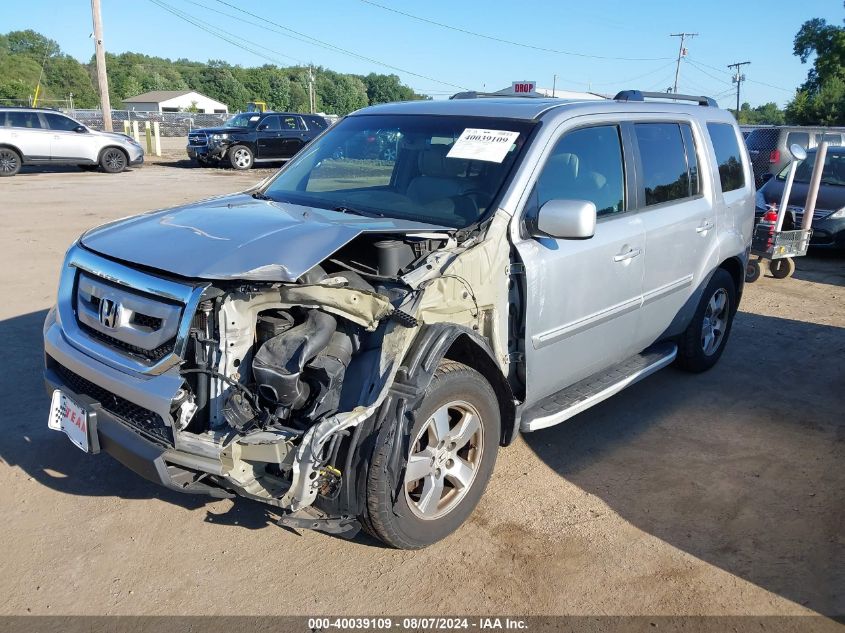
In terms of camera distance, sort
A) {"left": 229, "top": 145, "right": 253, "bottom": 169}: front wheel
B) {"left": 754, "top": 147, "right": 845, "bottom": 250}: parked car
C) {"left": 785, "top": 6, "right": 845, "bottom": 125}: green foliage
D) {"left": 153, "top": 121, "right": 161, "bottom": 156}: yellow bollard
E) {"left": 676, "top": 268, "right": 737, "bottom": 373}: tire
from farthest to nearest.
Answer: {"left": 785, "top": 6, "right": 845, "bottom": 125}: green foliage
{"left": 153, "top": 121, "right": 161, "bottom": 156}: yellow bollard
{"left": 229, "top": 145, "right": 253, "bottom": 169}: front wheel
{"left": 754, "top": 147, "right": 845, "bottom": 250}: parked car
{"left": 676, "top": 268, "right": 737, "bottom": 373}: tire

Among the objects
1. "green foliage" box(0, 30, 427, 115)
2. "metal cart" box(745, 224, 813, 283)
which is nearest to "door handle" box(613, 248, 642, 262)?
"metal cart" box(745, 224, 813, 283)

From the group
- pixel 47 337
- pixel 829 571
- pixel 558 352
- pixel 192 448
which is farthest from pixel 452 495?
pixel 47 337

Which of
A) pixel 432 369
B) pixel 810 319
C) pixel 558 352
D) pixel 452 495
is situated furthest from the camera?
pixel 810 319

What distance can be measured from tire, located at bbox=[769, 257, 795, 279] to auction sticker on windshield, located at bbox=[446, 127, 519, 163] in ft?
22.5

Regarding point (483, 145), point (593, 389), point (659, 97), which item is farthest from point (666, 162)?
point (593, 389)

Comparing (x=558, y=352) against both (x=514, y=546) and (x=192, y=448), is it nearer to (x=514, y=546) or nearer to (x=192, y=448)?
(x=514, y=546)

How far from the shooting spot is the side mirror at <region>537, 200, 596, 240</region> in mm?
3309

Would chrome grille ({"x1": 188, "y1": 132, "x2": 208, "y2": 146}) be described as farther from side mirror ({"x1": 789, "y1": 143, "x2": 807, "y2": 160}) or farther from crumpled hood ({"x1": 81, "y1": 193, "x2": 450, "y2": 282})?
crumpled hood ({"x1": 81, "y1": 193, "x2": 450, "y2": 282})

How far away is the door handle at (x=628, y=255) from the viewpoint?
13.2ft

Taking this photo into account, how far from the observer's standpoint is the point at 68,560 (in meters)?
3.11

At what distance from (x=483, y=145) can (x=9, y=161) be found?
18471 millimetres

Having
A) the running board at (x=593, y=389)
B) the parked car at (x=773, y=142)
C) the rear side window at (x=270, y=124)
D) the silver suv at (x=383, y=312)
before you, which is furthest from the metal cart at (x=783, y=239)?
the rear side window at (x=270, y=124)

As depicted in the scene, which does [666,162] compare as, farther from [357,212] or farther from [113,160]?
[113,160]

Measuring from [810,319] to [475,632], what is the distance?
6.07 metres
